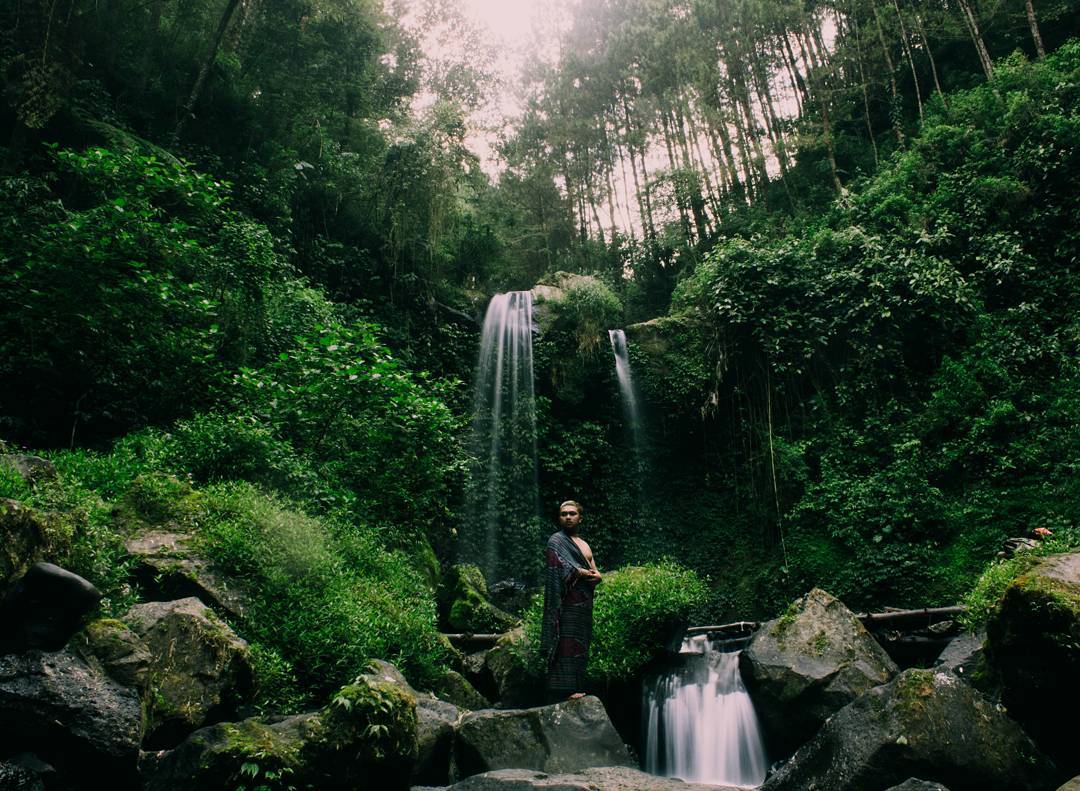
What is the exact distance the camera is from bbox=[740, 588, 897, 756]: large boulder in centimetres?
552

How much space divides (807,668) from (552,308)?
10.8 meters

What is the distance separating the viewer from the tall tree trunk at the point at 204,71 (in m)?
12.8

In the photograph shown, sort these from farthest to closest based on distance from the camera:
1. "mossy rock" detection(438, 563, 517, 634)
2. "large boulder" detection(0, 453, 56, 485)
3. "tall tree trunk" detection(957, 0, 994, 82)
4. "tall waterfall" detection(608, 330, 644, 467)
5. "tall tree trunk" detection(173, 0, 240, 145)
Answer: "tall waterfall" detection(608, 330, 644, 467) → "tall tree trunk" detection(957, 0, 994, 82) → "tall tree trunk" detection(173, 0, 240, 145) → "mossy rock" detection(438, 563, 517, 634) → "large boulder" detection(0, 453, 56, 485)

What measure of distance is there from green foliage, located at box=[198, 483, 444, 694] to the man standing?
1319 millimetres

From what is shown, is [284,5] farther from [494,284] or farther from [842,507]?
[842,507]

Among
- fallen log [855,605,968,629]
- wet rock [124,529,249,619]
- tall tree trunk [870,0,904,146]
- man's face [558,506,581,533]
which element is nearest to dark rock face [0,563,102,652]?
wet rock [124,529,249,619]

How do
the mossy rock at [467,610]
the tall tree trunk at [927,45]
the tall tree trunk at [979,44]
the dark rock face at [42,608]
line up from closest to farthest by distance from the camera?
the dark rock face at [42,608] → the mossy rock at [467,610] → the tall tree trunk at [979,44] → the tall tree trunk at [927,45]

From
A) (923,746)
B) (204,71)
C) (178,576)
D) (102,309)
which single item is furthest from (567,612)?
(204,71)

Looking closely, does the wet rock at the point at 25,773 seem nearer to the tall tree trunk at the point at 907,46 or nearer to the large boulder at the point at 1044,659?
the large boulder at the point at 1044,659

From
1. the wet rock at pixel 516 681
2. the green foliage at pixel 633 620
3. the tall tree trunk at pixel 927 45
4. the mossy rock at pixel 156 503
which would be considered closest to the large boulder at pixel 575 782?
the green foliage at pixel 633 620

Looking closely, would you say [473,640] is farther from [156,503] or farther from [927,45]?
[927,45]

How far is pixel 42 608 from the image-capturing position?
118 inches

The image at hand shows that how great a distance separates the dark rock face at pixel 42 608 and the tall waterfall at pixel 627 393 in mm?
11899

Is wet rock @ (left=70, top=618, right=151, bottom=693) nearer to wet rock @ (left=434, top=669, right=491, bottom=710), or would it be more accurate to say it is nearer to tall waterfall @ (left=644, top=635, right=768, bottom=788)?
wet rock @ (left=434, top=669, right=491, bottom=710)
